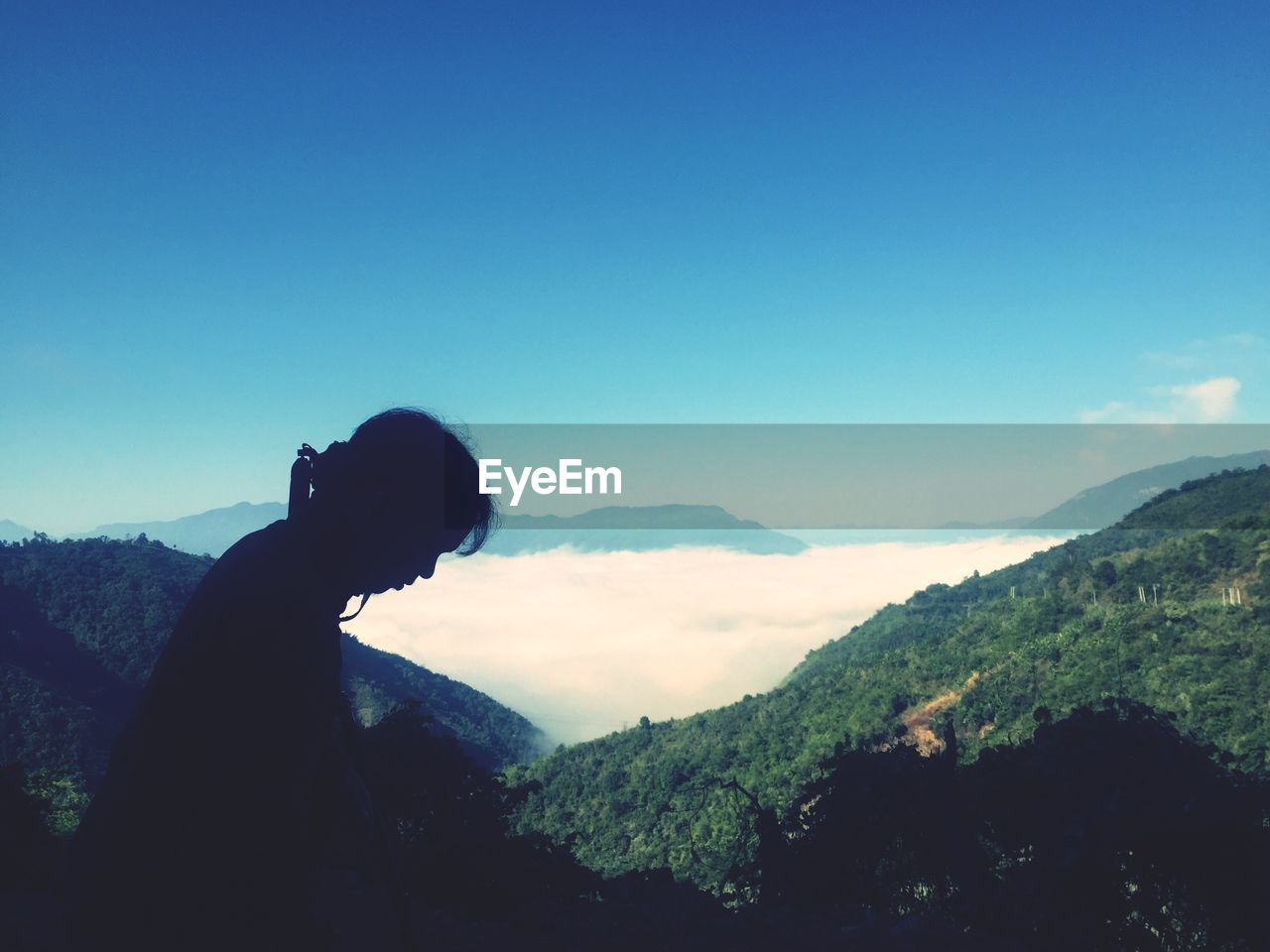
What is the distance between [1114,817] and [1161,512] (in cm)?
7317

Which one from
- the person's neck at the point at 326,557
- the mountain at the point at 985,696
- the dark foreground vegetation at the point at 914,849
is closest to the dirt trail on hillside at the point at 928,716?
the mountain at the point at 985,696

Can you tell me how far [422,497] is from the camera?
1.57 meters

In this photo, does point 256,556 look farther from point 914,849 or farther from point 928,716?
point 928,716

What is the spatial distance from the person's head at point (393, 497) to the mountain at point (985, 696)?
1618cm

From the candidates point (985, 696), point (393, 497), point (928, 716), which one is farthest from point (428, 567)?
point (928, 716)

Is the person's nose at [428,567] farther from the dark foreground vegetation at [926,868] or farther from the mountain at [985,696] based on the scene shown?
the mountain at [985,696]

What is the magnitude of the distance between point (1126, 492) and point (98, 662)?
114 meters

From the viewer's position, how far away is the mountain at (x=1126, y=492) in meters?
76.7

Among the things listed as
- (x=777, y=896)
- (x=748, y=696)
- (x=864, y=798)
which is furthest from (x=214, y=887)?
(x=748, y=696)

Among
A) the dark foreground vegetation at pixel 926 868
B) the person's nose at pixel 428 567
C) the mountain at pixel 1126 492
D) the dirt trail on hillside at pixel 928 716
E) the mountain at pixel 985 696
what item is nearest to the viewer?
the person's nose at pixel 428 567

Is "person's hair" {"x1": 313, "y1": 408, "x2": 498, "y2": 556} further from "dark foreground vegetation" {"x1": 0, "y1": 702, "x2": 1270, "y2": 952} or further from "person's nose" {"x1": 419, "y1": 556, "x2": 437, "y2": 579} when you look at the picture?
"dark foreground vegetation" {"x1": 0, "y1": 702, "x2": 1270, "y2": 952}

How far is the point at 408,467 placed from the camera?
1.56 meters

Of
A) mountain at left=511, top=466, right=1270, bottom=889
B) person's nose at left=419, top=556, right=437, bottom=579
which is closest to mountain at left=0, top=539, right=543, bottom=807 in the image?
mountain at left=511, top=466, right=1270, bottom=889

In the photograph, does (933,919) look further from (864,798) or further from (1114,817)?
(864,798)
